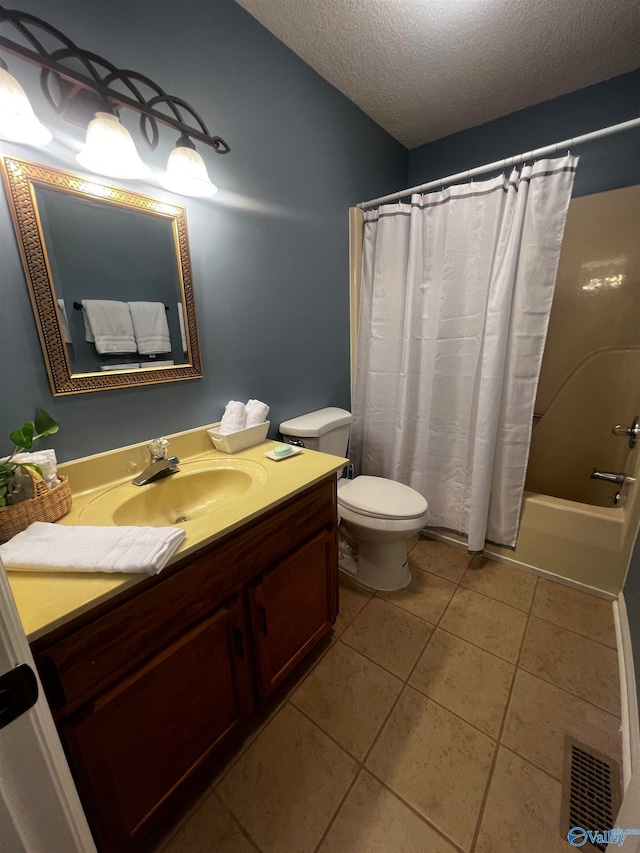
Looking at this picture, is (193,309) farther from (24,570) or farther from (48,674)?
(48,674)

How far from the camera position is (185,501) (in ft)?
3.77

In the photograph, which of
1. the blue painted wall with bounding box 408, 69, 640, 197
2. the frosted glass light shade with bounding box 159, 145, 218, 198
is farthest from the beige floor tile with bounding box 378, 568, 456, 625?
the blue painted wall with bounding box 408, 69, 640, 197

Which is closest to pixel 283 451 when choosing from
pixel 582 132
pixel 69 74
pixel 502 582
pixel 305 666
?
pixel 305 666

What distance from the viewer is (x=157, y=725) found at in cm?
78

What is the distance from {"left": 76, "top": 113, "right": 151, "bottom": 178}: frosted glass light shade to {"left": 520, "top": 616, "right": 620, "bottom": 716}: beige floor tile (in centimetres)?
214

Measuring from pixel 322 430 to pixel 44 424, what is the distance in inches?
40.8

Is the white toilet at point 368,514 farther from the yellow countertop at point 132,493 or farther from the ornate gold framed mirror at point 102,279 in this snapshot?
the ornate gold framed mirror at point 102,279

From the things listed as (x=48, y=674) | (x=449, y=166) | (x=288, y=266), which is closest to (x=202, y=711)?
(x=48, y=674)

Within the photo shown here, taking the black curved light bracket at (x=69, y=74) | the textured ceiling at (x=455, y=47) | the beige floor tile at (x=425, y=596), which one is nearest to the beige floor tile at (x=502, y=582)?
the beige floor tile at (x=425, y=596)

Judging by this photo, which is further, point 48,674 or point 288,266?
point 288,266

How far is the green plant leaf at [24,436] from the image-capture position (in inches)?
32.5

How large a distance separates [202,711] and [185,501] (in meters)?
0.58

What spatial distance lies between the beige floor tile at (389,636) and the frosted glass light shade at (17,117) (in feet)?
6.21

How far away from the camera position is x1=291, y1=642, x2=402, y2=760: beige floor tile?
1096 millimetres
